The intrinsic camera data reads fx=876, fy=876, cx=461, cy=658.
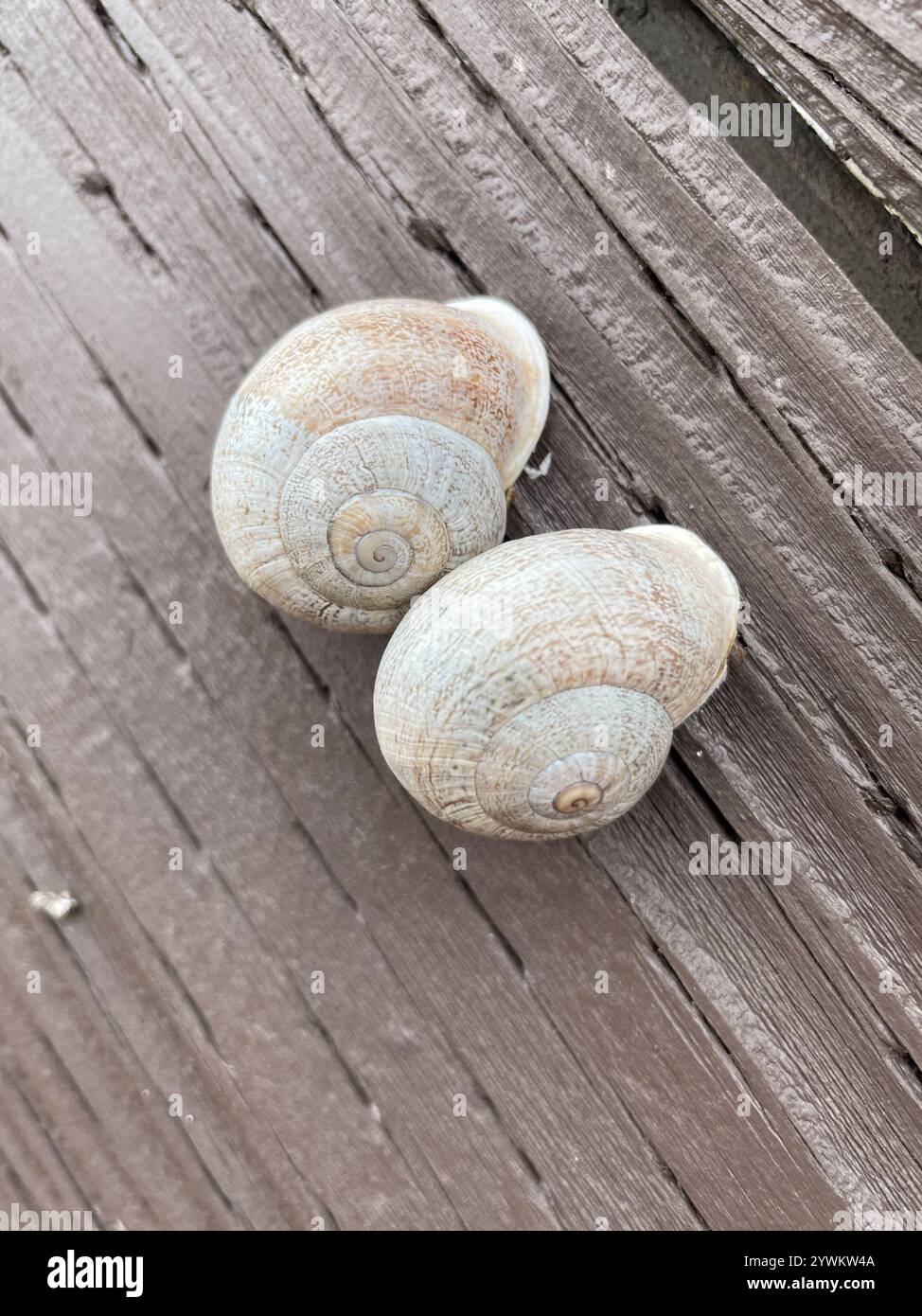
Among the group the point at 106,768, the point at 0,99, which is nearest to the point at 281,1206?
the point at 106,768

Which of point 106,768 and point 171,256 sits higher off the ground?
→ point 171,256

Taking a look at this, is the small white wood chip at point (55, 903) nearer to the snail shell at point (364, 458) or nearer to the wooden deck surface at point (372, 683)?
the wooden deck surface at point (372, 683)

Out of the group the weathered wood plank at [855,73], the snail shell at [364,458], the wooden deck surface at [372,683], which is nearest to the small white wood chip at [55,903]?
the wooden deck surface at [372,683]

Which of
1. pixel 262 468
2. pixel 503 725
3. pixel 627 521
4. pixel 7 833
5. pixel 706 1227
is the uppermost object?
pixel 262 468

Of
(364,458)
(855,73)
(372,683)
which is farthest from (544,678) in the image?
(855,73)

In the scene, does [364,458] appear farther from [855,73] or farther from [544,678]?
[855,73]

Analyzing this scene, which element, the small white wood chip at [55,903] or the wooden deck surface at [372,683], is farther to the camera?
the small white wood chip at [55,903]
